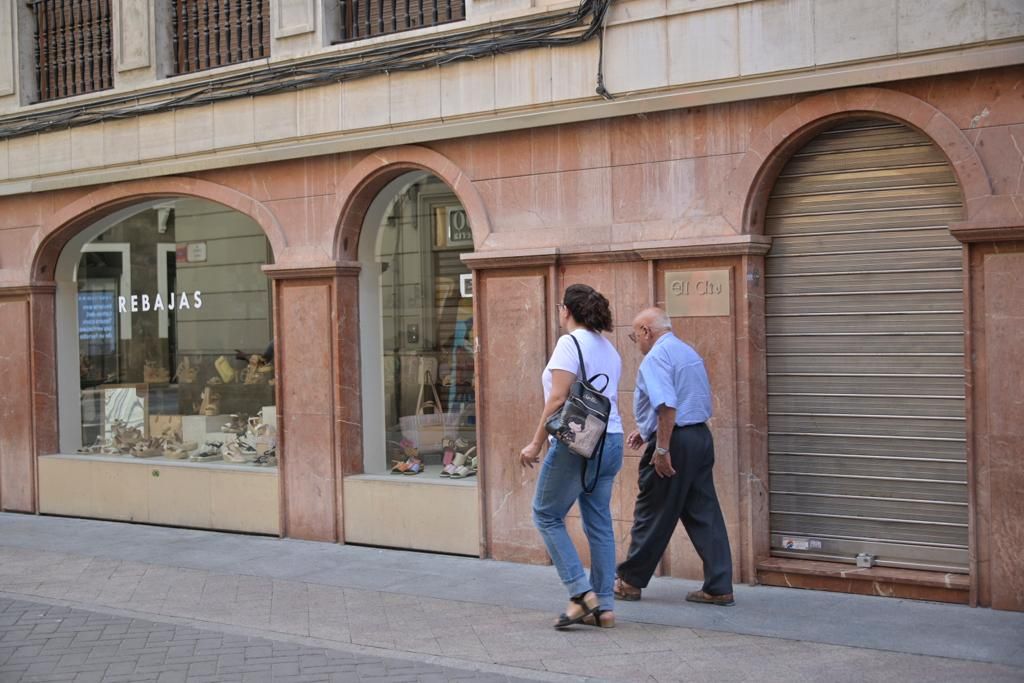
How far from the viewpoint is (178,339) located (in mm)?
12664

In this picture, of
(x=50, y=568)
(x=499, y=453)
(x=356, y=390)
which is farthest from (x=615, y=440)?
(x=50, y=568)

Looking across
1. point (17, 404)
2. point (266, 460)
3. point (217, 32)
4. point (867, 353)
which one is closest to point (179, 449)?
point (266, 460)

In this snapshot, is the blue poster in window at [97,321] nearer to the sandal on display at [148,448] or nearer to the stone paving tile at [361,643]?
the sandal on display at [148,448]

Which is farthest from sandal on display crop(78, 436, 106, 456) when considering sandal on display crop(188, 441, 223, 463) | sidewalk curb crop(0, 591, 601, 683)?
sidewalk curb crop(0, 591, 601, 683)

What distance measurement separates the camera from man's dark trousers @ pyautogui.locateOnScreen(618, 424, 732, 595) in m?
7.54

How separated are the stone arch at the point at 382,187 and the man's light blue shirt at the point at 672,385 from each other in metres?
2.35

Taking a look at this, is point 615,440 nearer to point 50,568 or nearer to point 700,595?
point 700,595

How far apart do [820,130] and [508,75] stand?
8.07 feet

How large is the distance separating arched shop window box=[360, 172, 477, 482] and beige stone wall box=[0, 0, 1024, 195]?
2.48ft

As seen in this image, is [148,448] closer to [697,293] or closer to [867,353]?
[697,293]

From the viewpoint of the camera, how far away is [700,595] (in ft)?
25.2

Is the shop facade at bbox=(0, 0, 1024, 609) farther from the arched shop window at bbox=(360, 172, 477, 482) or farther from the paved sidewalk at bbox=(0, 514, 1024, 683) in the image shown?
the paved sidewalk at bbox=(0, 514, 1024, 683)

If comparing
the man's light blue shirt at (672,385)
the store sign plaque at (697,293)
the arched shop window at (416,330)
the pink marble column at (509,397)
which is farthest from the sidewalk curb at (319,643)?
the store sign plaque at (697,293)

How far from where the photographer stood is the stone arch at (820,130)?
23.9 ft
